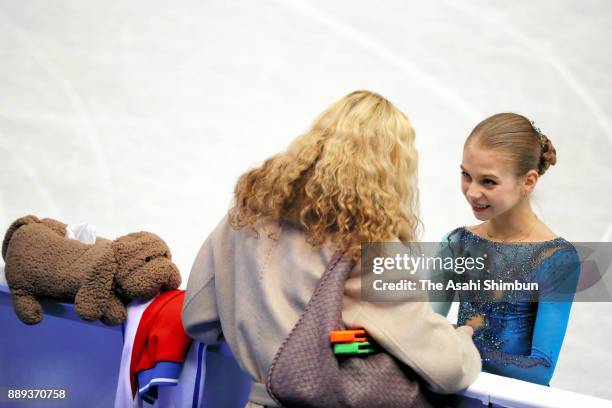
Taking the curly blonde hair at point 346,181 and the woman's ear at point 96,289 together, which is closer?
the curly blonde hair at point 346,181

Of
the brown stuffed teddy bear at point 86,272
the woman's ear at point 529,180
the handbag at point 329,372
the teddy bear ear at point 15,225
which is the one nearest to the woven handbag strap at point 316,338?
the handbag at point 329,372

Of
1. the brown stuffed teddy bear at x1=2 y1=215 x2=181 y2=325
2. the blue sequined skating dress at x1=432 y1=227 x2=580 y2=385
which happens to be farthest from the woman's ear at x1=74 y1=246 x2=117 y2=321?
the blue sequined skating dress at x1=432 y1=227 x2=580 y2=385

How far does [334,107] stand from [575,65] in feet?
12.2

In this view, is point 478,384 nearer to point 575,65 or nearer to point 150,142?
point 150,142

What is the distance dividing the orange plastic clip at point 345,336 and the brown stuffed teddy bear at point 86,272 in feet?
1.56

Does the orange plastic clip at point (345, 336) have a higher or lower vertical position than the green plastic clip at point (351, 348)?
higher

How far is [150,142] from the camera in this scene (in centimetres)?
434

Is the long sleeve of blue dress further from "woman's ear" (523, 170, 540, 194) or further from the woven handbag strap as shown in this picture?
the woven handbag strap

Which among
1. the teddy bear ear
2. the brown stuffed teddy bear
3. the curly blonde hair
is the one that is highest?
→ the curly blonde hair

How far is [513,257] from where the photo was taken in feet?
5.37

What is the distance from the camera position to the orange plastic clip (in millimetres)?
1224

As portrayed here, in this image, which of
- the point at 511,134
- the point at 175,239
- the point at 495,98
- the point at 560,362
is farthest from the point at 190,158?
the point at 511,134

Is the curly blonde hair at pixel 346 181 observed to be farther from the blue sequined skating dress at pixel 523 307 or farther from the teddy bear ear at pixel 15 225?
the teddy bear ear at pixel 15 225

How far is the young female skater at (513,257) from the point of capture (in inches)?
59.4
